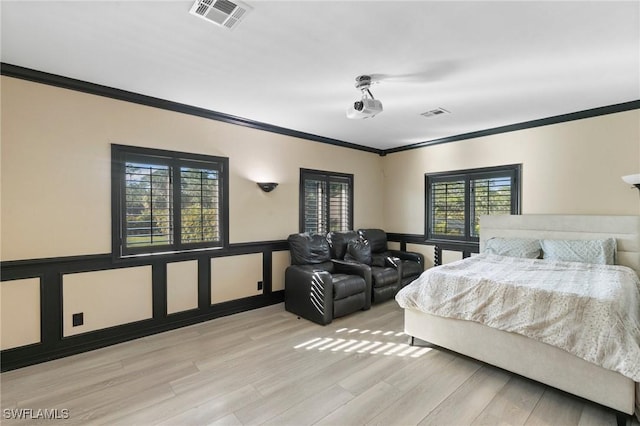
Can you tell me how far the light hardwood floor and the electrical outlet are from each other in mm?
314

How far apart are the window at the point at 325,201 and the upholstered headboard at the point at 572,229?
2.30 metres

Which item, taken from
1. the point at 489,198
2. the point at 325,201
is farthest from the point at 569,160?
the point at 325,201

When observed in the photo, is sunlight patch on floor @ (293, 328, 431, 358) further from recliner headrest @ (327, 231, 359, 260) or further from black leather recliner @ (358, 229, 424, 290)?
black leather recliner @ (358, 229, 424, 290)

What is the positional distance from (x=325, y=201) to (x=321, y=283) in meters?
1.92

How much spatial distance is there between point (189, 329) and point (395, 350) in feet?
7.93

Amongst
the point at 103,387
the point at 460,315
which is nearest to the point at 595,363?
the point at 460,315

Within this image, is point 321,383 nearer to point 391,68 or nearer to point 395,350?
point 395,350

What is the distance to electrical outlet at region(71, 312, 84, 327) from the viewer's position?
9.75ft

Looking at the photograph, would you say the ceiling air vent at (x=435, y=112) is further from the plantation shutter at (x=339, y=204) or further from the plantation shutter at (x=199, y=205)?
the plantation shutter at (x=199, y=205)

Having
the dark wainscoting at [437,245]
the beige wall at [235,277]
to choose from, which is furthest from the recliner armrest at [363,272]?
the dark wainscoting at [437,245]

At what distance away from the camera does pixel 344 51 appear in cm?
243

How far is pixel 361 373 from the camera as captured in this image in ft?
8.63

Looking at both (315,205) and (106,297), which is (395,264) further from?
(106,297)

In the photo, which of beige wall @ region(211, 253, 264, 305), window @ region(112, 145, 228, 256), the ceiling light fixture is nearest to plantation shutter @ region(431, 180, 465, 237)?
the ceiling light fixture
